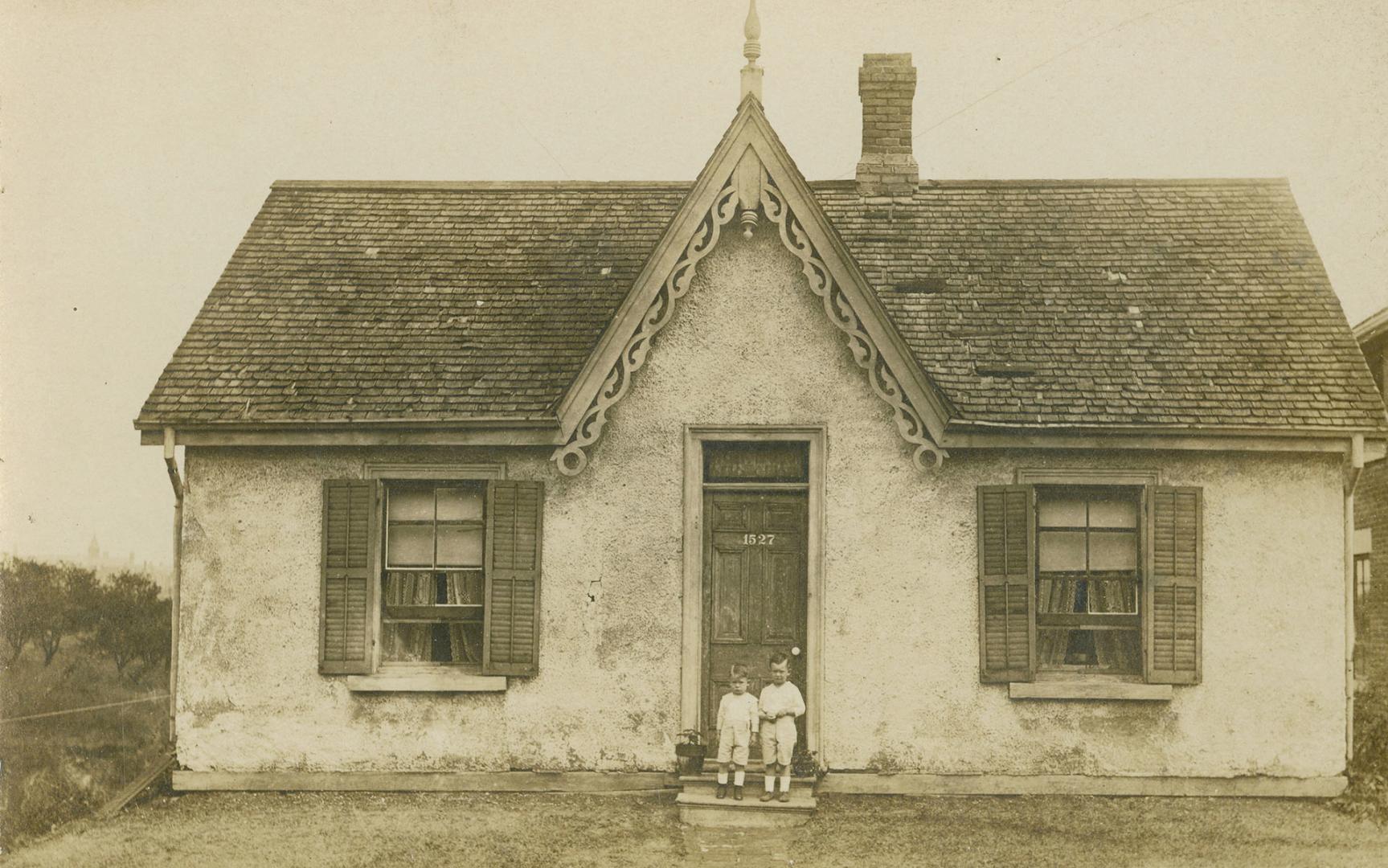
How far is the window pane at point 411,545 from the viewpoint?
36.1 feet

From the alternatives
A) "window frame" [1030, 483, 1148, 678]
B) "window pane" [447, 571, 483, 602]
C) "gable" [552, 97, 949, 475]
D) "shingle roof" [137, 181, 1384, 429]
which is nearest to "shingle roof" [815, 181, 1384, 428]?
"shingle roof" [137, 181, 1384, 429]

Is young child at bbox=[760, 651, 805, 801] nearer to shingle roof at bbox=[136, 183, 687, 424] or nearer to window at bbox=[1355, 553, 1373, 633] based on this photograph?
shingle roof at bbox=[136, 183, 687, 424]

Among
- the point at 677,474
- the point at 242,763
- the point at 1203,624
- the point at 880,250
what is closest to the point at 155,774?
the point at 242,763

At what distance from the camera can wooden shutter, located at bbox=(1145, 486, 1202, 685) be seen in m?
10.5

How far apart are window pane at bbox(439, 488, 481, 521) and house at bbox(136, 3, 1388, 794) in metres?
0.02

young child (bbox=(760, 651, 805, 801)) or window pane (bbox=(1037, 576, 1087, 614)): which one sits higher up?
window pane (bbox=(1037, 576, 1087, 614))

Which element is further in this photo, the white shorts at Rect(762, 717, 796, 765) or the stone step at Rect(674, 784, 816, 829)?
the white shorts at Rect(762, 717, 796, 765)

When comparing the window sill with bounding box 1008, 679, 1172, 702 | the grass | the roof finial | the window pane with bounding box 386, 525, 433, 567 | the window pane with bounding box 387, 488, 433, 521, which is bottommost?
the grass

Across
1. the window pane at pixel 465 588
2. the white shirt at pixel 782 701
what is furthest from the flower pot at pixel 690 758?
the window pane at pixel 465 588

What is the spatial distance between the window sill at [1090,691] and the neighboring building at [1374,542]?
5825mm

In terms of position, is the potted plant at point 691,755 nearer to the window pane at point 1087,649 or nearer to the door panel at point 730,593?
the door panel at point 730,593

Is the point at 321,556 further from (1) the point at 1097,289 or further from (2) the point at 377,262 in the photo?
(1) the point at 1097,289

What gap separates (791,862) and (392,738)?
13.1 ft

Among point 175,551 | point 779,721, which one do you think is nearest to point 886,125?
point 779,721
